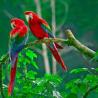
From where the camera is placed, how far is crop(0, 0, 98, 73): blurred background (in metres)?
17.1

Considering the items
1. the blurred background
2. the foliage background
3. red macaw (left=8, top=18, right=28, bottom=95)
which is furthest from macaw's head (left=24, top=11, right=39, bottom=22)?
the foliage background

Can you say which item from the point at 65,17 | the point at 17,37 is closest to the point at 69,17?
the point at 65,17

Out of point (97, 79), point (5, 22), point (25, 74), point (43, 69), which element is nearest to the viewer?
point (97, 79)

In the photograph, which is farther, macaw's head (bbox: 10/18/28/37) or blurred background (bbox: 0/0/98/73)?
blurred background (bbox: 0/0/98/73)

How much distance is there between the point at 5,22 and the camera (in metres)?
17.8

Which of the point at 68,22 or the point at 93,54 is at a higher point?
the point at 68,22

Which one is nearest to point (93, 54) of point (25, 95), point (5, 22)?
point (25, 95)

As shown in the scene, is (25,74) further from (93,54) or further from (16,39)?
(93,54)

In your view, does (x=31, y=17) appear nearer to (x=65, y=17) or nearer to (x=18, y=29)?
(x=18, y=29)

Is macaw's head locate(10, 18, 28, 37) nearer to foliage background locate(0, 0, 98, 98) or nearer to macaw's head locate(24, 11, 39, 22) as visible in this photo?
macaw's head locate(24, 11, 39, 22)

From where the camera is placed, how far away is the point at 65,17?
17.8m

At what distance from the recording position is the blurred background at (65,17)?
17.1 meters

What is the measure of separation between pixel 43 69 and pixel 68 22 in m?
2.18

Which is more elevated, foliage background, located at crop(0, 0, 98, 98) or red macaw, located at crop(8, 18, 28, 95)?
foliage background, located at crop(0, 0, 98, 98)
